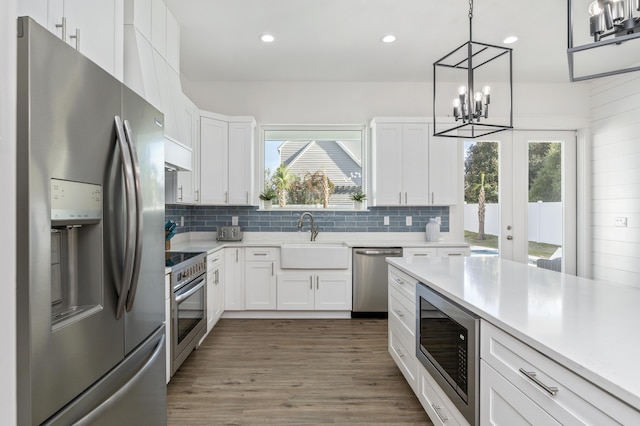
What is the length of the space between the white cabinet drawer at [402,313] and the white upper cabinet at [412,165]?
179 cm

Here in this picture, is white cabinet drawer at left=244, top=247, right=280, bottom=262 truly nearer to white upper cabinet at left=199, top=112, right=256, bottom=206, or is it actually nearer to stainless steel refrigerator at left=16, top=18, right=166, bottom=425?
white upper cabinet at left=199, top=112, right=256, bottom=206

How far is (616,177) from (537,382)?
14.2ft

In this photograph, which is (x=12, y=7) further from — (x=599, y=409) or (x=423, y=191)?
(x=423, y=191)

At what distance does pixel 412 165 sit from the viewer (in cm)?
422

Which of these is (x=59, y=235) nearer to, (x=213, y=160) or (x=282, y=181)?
(x=213, y=160)

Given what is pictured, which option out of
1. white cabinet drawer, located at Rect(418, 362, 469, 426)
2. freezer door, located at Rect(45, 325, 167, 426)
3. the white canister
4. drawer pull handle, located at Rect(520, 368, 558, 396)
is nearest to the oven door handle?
freezer door, located at Rect(45, 325, 167, 426)

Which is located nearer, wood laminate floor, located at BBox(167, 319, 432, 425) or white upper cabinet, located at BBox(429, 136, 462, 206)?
wood laminate floor, located at BBox(167, 319, 432, 425)

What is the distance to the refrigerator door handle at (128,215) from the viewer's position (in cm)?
121

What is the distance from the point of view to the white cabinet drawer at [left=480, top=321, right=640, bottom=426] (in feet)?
2.61

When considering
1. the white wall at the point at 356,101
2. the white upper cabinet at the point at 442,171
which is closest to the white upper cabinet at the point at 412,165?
the white upper cabinet at the point at 442,171

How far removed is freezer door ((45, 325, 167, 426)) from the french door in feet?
13.3

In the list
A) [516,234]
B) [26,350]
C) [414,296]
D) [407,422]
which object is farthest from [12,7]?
[516,234]

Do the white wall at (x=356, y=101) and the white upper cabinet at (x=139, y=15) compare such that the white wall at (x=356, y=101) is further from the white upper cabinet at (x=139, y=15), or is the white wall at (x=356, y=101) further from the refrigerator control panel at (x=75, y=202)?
the refrigerator control panel at (x=75, y=202)

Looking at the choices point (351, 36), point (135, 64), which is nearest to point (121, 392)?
point (135, 64)
